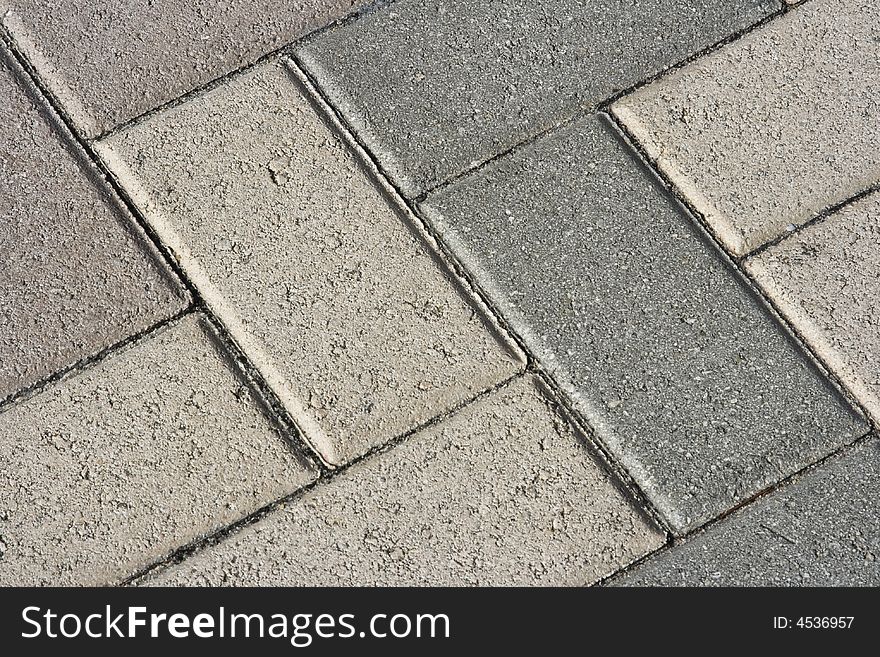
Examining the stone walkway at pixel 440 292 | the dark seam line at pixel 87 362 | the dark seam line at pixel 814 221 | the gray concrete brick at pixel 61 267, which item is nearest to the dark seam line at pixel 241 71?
the stone walkway at pixel 440 292

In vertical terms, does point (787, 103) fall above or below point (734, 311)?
above

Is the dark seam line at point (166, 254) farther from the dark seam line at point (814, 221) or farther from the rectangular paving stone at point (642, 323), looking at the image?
the dark seam line at point (814, 221)

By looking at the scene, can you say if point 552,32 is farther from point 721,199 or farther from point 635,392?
point 635,392

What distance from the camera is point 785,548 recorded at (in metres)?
1.85

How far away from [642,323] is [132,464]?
110 cm

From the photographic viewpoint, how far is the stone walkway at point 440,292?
6.09 feet

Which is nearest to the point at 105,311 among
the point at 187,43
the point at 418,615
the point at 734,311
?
the point at 187,43

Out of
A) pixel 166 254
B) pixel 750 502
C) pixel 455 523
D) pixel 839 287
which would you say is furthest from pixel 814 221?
pixel 166 254

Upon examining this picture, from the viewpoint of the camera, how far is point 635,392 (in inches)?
75.0

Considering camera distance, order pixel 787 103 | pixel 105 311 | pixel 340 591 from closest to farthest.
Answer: pixel 340 591 < pixel 105 311 < pixel 787 103

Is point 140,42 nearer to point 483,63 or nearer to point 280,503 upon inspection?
point 483,63

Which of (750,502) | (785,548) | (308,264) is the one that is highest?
(308,264)

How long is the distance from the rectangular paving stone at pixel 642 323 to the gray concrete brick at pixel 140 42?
1.93ft

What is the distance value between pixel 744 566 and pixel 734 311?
53 cm
